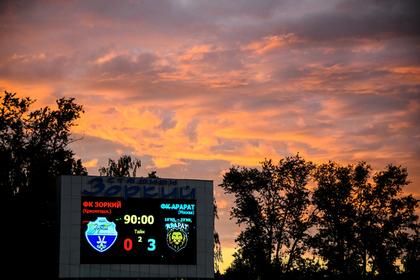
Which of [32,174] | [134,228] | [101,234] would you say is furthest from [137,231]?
[32,174]

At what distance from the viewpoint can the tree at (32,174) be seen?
219ft

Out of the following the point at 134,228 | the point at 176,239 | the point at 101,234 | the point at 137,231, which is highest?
the point at 134,228

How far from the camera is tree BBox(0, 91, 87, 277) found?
6681 cm

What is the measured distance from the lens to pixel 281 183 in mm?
76125

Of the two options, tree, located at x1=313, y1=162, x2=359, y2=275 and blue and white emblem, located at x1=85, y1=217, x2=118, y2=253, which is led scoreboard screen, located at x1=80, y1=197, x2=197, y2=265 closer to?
blue and white emblem, located at x1=85, y1=217, x2=118, y2=253

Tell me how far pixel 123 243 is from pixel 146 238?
1440 millimetres

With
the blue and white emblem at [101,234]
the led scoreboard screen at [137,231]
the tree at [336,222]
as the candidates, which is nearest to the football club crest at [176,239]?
the led scoreboard screen at [137,231]

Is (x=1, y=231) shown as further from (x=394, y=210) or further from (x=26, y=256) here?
(x=394, y=210)

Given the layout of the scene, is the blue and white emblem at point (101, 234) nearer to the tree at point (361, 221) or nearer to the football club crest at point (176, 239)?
the football club crest at point (176, 239)

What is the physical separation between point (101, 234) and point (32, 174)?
2000 centimetres

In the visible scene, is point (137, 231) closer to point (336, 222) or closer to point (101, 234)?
point (101, 234)

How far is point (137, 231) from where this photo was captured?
178 feet

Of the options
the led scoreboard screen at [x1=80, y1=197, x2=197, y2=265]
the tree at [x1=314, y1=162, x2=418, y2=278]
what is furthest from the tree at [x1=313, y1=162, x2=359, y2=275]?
the led scoreboard screen at [x1=80, y1=197, x2=197, y2=265]

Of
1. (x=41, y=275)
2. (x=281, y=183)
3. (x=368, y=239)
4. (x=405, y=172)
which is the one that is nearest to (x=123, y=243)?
→ (x=41, y=275)
